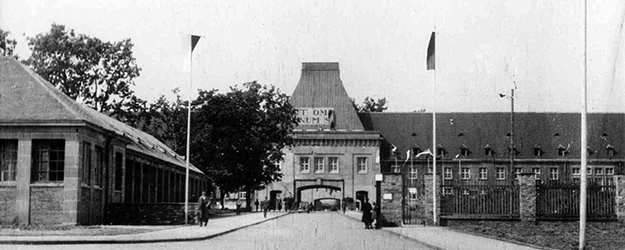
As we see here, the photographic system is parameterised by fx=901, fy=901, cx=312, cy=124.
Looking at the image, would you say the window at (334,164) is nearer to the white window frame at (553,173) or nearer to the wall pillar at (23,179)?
the white window frame at (553,173)

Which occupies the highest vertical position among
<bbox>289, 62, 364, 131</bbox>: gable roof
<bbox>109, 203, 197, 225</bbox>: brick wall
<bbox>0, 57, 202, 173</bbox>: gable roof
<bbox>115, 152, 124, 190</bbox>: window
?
<bbox>289, 62, 364, 131</bbox>: gable roof

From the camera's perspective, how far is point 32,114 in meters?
33.4

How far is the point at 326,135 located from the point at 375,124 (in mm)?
8143

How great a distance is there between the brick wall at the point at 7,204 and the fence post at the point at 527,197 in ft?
66.2

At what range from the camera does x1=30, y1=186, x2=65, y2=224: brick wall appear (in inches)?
1302

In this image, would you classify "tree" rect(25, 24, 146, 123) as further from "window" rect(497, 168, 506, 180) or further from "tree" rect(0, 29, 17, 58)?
"window" rect(497, 168, 506, 180)

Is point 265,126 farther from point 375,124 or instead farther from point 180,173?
point 375,124

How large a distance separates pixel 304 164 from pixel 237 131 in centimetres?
2609

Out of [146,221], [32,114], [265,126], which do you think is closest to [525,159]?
[265,126]

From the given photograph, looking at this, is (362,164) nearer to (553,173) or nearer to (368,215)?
(553,173)

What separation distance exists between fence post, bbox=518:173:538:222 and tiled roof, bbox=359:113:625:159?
60374 millimetres

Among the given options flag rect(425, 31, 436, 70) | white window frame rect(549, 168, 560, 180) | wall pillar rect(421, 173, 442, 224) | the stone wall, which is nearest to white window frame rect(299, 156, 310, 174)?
white window frame rect(549, 168, 560, 180)

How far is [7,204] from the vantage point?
32.8 metres

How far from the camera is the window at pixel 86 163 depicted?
34000mm
